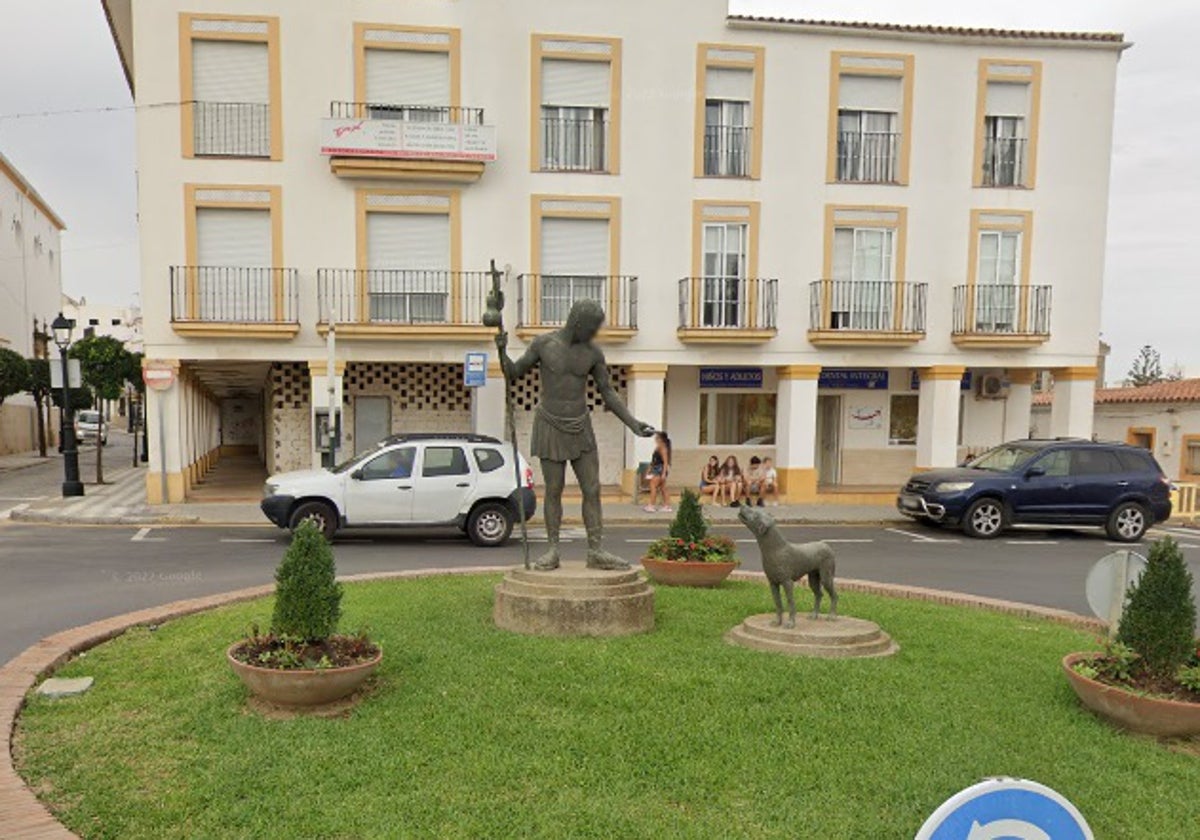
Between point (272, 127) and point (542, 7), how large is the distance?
630 cm

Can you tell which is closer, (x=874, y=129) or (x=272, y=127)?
(x=272, y=127)

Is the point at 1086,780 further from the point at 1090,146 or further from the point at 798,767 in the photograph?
the point at 1090,146

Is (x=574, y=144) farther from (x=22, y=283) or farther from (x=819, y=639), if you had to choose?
(x=22, y=283)

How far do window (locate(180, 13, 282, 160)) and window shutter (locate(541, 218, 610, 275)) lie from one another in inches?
232

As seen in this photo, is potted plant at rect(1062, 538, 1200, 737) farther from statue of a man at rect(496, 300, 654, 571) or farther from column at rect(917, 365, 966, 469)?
column at rect(917, 365, 966, 469)

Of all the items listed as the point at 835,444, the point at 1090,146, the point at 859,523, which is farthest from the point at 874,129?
the point at 859,523

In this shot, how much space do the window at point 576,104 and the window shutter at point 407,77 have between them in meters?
2.04

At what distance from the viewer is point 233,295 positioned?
53.6 feet

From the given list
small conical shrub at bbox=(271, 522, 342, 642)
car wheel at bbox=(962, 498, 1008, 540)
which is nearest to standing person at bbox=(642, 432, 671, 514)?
car wheel at bbox=(962, 498, 1008, 540)

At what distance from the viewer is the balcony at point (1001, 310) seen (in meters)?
18.6

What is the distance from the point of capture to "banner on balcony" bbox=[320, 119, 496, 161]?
1611 cm

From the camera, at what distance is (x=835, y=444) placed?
20.4 m

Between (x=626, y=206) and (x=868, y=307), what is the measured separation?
242 inches

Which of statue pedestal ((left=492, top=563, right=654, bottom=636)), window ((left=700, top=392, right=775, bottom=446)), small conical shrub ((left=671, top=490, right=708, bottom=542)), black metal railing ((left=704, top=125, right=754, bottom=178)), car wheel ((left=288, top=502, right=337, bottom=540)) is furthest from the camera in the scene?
window ((left=700, top=392, right=775, bottom=446))
